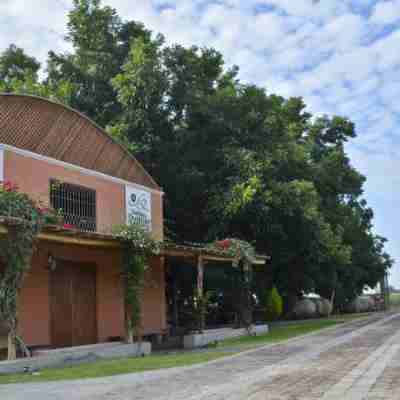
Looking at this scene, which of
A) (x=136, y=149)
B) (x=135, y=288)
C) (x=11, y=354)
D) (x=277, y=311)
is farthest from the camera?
(x=277, y=311)

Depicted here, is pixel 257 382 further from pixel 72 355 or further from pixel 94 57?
pixel 94 57

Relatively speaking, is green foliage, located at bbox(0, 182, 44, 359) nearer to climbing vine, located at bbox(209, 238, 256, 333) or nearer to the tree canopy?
climbing vine, located at bbox(209, 238, 256, 333)

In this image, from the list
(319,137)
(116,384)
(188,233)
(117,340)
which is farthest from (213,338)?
(319,137)

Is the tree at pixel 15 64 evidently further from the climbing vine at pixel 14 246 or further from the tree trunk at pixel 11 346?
the tree trunk at pixel 11 346

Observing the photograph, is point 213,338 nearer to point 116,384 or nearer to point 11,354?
point 11,354

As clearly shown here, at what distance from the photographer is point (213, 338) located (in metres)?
18.5

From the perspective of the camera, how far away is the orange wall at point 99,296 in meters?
14.2

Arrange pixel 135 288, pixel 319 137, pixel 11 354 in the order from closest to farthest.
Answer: pixel 11 354 < pixel 135 288 < pixel 319 137

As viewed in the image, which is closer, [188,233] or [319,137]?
[188,233]

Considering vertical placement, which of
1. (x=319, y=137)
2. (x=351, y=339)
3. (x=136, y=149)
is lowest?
(x=351, y=339)

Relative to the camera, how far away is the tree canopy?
23.0 metres

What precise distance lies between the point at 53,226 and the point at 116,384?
4.27 meters

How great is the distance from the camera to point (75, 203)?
1647 cm

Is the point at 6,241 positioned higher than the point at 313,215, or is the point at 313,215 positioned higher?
the point at 313,215
